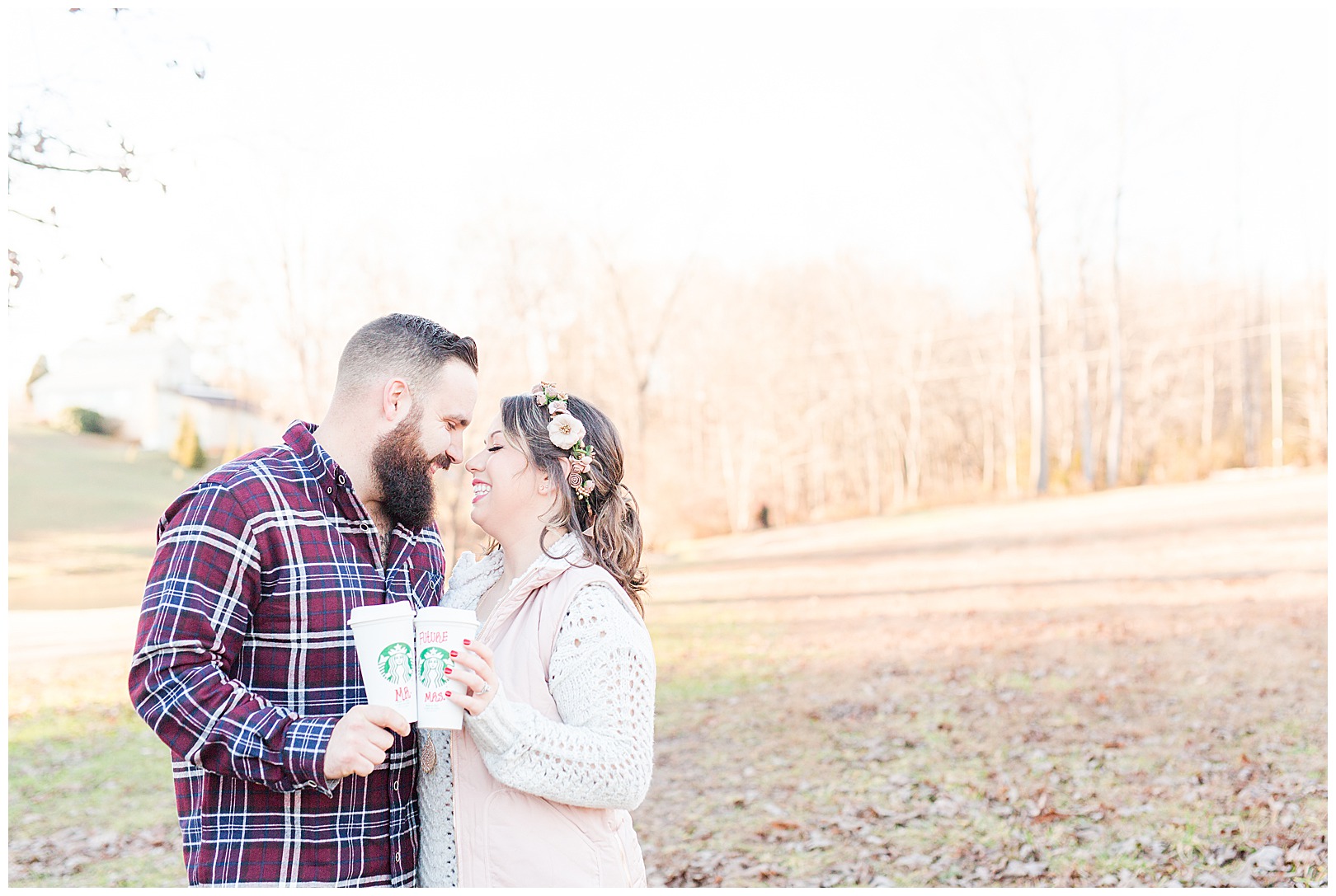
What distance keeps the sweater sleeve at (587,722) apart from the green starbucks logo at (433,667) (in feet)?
0.46

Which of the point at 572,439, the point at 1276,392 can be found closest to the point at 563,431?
the point at 572,439

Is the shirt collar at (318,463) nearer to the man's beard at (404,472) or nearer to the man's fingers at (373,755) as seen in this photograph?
the man's beard at (404,472)

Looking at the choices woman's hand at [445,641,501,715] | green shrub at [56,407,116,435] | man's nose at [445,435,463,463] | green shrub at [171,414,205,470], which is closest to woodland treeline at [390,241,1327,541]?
green shrub at [171,414,205,470]

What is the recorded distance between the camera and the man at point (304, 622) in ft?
6.61

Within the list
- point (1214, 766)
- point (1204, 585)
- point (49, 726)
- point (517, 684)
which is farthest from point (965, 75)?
point (517, 684)

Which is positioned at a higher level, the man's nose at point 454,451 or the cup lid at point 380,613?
the man's nose at point 454,451

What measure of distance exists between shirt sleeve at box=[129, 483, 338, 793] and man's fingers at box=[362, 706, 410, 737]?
0.11 meters

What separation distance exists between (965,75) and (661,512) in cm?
1175

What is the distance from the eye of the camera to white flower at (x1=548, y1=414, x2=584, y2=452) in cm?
251

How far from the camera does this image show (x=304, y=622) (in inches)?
86.6

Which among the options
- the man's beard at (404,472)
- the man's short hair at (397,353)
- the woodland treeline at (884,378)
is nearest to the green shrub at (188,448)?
the woodland treeline at (884,378)

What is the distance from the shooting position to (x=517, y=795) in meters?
2.27

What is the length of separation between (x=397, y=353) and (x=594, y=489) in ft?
1.88

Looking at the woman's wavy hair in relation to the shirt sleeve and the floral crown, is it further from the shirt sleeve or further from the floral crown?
the shirt sleeve
